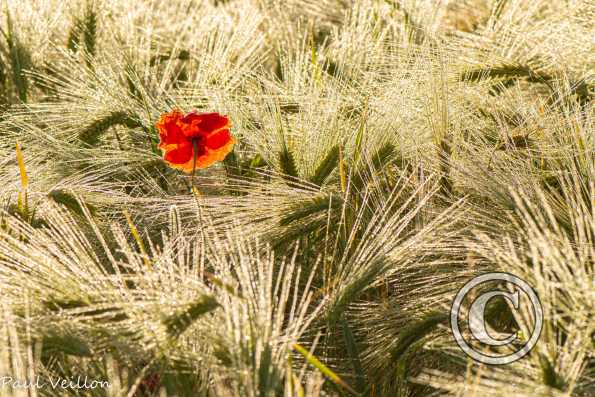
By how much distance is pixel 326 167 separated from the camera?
1057 mm

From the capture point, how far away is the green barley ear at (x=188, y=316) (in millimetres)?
718

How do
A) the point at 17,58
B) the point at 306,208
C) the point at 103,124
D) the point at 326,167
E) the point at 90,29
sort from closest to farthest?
the point at 306,208 < the point at 326,167 < the point at 103,124 < the point at 17,58 < the point at 90,29

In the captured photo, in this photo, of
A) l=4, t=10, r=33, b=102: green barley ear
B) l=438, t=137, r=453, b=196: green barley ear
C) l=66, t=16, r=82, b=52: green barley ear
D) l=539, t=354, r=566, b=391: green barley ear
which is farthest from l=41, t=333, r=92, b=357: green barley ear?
l=66, t=16, r=82, b=52: green barley ear

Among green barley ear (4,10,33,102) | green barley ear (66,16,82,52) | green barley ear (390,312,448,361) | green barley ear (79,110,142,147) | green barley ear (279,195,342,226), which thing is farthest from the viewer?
green barley ear (66,16,82,52)

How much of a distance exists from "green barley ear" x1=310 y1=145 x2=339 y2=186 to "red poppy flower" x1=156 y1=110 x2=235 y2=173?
0.13 m

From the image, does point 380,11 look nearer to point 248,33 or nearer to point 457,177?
point 248,33

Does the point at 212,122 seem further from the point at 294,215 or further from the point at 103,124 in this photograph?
the point at 103,124

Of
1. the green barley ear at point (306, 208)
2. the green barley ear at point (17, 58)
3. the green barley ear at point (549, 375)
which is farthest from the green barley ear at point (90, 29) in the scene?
the green barley ear at point (549, 375)

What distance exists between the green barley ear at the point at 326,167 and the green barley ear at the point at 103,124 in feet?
1.12

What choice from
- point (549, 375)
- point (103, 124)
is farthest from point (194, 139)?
point (549, 375)

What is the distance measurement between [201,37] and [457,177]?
2.59 feet

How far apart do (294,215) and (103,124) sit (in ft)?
1.44

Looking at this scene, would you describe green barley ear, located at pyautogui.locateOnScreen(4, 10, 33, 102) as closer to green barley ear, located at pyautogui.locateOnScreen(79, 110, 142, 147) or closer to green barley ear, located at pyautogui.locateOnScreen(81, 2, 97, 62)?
green barley ear, located at pyautogui.locateOnScreen(81, 2, 97, 62)

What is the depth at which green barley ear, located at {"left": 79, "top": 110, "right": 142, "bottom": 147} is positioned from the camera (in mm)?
1214
